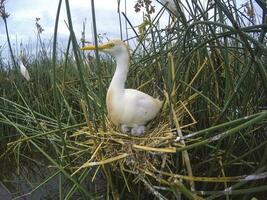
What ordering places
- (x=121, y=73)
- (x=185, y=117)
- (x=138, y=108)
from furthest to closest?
(x=185, y=117), (x=121, y=73), (x=138, y=108)

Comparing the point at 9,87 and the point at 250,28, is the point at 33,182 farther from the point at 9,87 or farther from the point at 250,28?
the point at 250,28

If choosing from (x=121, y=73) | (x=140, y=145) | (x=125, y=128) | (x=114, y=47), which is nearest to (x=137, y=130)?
(x=125, y=128)

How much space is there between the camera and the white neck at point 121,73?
6.90 ft

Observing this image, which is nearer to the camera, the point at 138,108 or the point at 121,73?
the point at 138,108

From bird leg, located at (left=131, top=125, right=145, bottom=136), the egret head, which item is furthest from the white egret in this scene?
the egret head

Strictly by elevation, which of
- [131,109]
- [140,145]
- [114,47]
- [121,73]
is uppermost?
[114,47]

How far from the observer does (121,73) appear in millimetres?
2160

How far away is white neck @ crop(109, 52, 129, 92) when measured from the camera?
210 cm

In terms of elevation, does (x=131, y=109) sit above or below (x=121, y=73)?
below

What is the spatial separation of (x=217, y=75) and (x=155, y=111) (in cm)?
55

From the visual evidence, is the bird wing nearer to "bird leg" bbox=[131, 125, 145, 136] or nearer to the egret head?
"bird leg" bbox=[131, 125, 145, 136]

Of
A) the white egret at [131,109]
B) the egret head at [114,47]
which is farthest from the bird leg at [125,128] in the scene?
the egret head at [114,47]

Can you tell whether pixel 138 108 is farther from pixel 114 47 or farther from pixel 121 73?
pixel 114 47

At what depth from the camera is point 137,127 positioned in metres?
2.01
